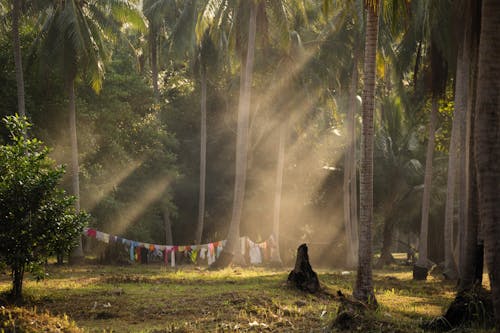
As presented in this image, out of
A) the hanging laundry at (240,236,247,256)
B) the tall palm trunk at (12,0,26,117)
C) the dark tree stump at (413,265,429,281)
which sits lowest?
the dark tree stump at (413,265,429,281)

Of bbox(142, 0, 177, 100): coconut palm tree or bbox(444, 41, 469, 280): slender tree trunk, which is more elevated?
bbox(142, 0, 177, 100): coconut palm tree

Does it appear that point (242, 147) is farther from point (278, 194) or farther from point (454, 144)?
point (454, 144)

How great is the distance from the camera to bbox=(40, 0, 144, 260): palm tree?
82.6 feet

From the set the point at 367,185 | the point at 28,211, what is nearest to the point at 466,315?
the point at 367,185

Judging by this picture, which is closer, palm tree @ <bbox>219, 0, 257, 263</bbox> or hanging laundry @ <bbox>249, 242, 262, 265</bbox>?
palm tree @ <bbox>219, 0, 257, 263</bbox>

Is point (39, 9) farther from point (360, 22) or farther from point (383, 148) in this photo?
point (383, 148)

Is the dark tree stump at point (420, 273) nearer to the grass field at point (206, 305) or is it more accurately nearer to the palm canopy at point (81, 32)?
the grass field at point (206, 305)

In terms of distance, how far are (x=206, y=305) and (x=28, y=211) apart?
4.10m

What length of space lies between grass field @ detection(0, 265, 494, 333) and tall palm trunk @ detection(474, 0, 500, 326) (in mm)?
2597

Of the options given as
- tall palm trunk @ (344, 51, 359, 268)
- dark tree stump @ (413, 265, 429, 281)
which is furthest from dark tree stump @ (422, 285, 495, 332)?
tall palm trunk @ (344, 51, 359, 268)

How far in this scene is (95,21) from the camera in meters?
26.7

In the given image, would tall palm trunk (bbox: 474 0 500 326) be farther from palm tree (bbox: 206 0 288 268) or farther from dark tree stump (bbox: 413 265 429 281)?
palm tree (bbox: 206 0 288 268)

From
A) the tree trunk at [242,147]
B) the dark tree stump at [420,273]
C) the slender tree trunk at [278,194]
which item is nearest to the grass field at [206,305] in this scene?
the dark tree stump at [420,273]

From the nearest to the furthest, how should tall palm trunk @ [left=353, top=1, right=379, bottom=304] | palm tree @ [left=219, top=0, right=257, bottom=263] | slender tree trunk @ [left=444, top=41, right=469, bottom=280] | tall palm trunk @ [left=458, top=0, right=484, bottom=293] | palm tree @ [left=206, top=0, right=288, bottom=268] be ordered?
tall palm trunk @ [left=353, top=1, right=379, bottom=304] < tall palm trunk @ [left=458, top=0, right=484, bottom=293] < slender tree trunk @ [left=444, top=41, right=469, bottom=280] < palm tree @ [left=206, top=0, right=288, bottom=268] < palm tree @ [left=219, top=0, right=257, bottom=263]
